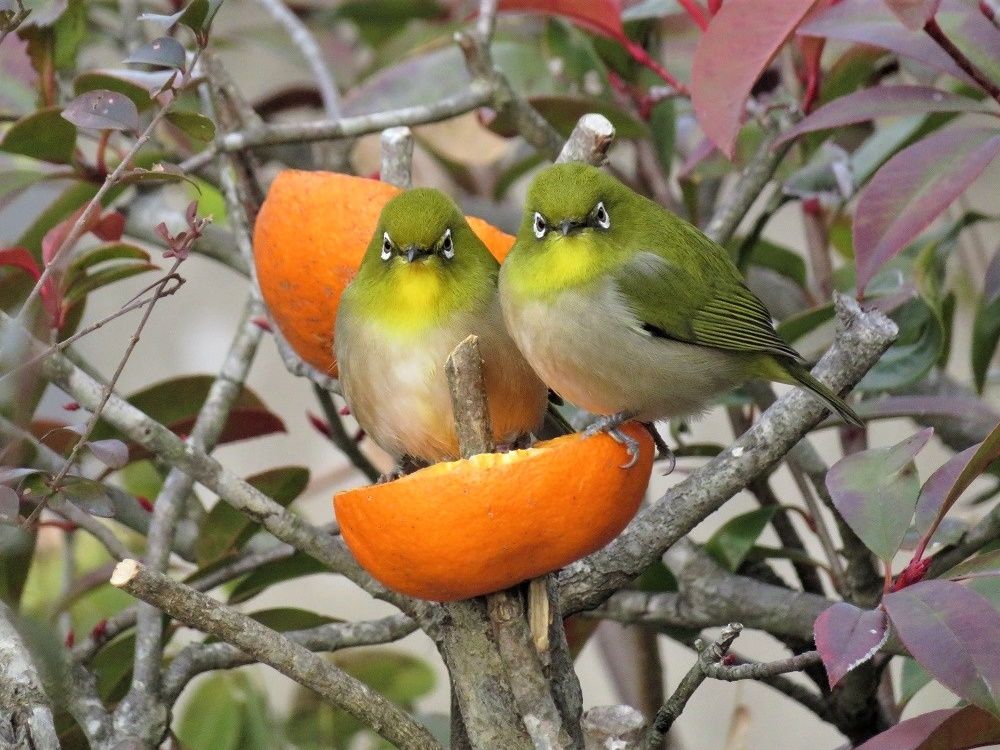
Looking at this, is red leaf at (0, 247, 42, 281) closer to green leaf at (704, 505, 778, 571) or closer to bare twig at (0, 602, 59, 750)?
bare twig at (0, 602, 59, 750)

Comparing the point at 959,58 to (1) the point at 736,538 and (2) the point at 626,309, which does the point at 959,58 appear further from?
(1) the point at 736,538

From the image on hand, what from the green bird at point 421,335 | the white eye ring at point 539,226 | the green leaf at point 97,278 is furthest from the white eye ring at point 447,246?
the green leaf at point 97,278

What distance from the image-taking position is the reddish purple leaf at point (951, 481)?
1.36 metres

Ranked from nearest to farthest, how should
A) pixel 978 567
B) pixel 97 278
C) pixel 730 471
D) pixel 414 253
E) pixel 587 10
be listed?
pixel 978 567 < pixel 730 471 < pixel 414 253 < pixel 97 278 < pixel 587 10

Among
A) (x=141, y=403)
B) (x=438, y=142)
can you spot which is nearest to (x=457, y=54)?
(x=438, y=142)

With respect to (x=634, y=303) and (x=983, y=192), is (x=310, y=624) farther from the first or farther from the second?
(x=983, y=192)

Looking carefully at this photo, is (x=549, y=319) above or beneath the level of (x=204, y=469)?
above

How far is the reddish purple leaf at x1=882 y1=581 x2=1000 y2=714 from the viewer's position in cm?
122

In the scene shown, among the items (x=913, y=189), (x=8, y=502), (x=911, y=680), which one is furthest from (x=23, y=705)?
(x=911, y=680)

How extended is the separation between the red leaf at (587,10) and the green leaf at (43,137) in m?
0.77

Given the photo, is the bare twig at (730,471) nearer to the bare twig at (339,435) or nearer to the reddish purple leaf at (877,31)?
the reddish purple leaf at (877,31)

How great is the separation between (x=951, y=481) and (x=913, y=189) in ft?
1.49

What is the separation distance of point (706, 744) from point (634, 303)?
2.21 meters

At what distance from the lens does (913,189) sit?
1.74 meters
